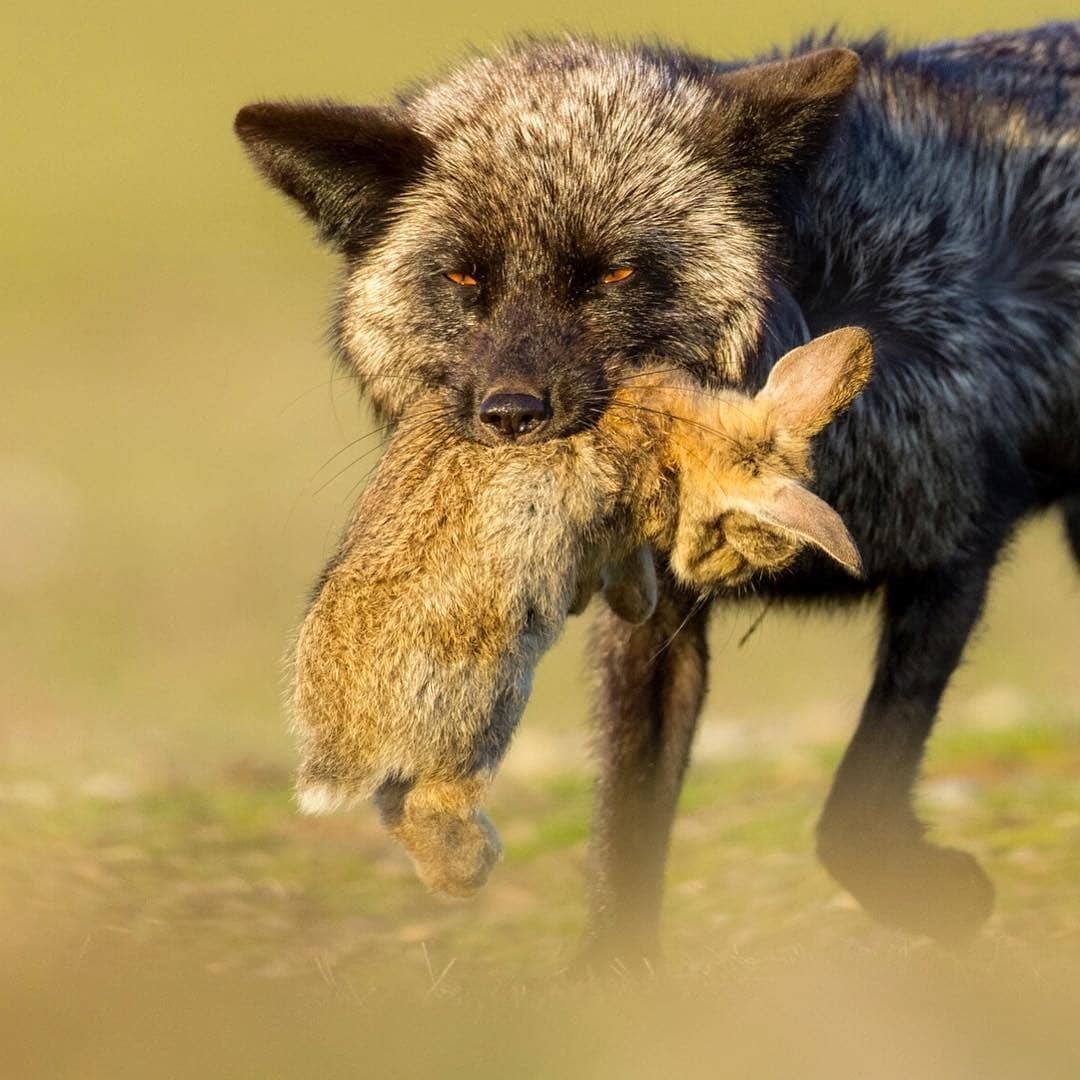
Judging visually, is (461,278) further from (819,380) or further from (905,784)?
(905,784)

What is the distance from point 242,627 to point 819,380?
35.6 feet

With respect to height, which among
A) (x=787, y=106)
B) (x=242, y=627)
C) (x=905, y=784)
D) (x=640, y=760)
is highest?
(x=787, y=106)

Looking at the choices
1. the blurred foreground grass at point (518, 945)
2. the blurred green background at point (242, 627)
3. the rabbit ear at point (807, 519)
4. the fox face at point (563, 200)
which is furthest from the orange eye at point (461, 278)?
the blurred foreground grass at point (518, 945)

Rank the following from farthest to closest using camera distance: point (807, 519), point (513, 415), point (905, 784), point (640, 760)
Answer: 1. point (640, 760)
2. point (905, 784)
3. point (513, 415)
4. point (807, 519)

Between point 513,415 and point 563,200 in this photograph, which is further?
point 563,200

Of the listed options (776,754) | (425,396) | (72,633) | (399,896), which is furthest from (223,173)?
(425,396)

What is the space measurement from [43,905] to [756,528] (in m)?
3.25

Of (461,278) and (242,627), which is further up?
(461,278)

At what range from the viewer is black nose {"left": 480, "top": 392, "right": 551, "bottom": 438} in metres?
5.75

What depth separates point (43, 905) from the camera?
25.1 feet

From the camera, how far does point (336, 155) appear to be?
6953mm

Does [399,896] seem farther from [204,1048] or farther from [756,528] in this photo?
[756,528]

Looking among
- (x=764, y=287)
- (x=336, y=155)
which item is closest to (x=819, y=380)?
(x=764, y=287)

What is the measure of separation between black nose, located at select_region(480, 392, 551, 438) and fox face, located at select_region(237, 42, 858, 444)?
593mm
